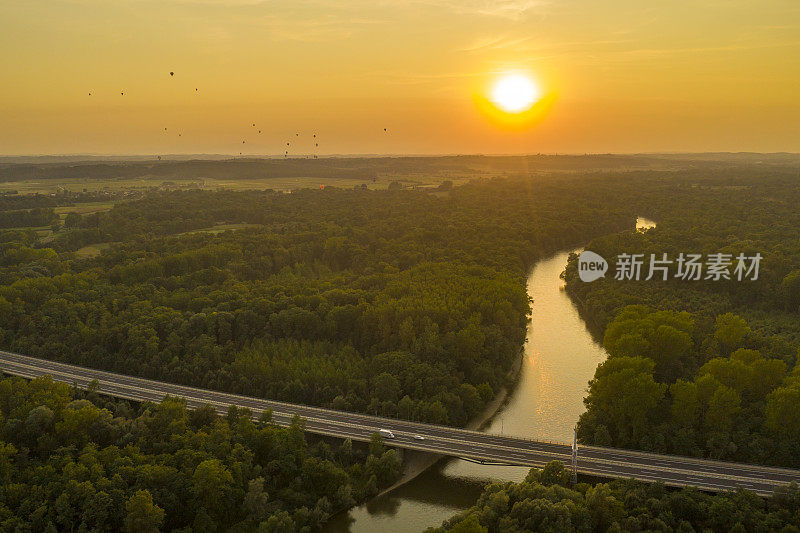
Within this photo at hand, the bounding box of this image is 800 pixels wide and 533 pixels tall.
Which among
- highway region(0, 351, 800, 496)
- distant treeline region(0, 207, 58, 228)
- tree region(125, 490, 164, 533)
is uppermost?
distant treeline region(0, 207, 58, 228)

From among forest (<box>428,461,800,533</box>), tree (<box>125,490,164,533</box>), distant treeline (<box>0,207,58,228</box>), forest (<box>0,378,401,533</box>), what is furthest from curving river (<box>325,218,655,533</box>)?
distant treeline (<box>0,207,58,228</box>)

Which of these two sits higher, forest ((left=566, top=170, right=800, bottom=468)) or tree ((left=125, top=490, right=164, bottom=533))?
forest ((left=566, top=170, right=800, bottom=468))

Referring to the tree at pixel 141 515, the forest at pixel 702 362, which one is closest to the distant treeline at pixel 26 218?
the tree at pixel 141 515

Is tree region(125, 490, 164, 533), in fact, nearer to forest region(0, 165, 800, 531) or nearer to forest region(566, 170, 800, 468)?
forest region(0, 165, 800, 531)

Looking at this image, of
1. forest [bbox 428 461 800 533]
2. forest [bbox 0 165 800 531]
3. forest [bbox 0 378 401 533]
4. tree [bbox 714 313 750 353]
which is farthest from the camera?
tree [bbox 714 313 750 353]

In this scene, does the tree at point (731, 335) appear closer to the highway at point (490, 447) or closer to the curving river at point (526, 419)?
the curving river at point (526, 419)

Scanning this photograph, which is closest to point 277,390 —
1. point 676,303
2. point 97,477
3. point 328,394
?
point 328,394

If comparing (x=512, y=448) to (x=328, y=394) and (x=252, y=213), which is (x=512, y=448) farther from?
(x=252, y=213)
